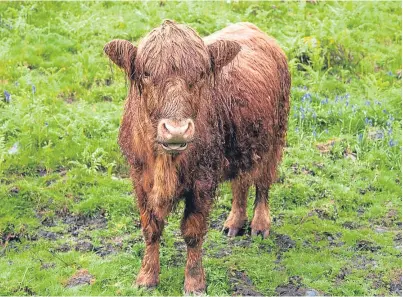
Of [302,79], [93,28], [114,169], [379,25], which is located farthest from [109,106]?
[379,25]

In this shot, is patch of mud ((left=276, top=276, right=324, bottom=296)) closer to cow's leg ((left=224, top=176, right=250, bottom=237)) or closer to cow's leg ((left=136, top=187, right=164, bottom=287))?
cow's leg ((left=224, top=176, right=250, bottom=237))

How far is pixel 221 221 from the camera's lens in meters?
7.59

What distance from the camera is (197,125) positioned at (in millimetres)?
5543

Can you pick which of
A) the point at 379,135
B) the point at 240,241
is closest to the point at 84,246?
the point at 240,241

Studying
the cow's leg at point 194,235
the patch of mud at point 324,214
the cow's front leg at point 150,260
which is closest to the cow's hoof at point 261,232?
the patch of mud at point 324,214

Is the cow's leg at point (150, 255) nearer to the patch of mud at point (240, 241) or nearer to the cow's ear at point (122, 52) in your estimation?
the patch of mud at point (240, 241)

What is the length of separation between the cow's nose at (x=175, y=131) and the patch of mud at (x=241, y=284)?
198 centimetres

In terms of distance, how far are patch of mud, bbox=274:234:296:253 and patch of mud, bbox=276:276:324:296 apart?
2.13 feet

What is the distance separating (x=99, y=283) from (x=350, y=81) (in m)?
6.21

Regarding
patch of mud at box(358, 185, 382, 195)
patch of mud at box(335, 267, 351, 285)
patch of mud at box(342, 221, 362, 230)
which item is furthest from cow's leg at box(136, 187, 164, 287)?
patch of mud at box(358, 185, 382, 195)

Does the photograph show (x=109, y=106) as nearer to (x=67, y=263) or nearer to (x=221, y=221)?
(x=221, y=221)

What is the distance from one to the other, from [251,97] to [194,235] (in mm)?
1440

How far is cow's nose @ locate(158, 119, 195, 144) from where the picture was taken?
15.7ft

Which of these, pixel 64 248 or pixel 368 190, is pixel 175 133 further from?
pixel 368 190
